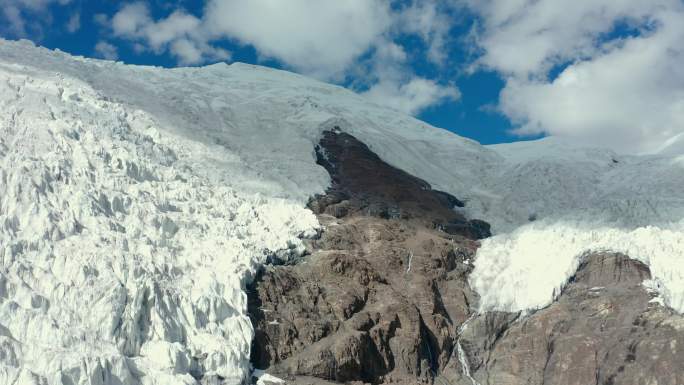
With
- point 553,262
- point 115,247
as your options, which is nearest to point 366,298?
point 553,262

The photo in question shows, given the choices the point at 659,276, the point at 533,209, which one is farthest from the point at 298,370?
the point at 533,209

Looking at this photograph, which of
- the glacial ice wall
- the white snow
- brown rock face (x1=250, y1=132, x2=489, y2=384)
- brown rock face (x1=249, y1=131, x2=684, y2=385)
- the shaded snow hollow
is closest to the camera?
the glacial ice wall

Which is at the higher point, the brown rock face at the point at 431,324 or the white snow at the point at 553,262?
the white snow at the point at 553,262

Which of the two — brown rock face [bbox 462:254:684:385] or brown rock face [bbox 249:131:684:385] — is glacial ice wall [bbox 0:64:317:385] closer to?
brown rock face [bbox 249:131:684:385]

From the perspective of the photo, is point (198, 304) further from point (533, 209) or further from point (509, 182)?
point (509, 182)

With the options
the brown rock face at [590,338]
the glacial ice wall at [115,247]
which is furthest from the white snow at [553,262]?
the glacial ice wall at [115,247]

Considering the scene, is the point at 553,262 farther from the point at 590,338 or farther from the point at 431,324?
the point at 431,324

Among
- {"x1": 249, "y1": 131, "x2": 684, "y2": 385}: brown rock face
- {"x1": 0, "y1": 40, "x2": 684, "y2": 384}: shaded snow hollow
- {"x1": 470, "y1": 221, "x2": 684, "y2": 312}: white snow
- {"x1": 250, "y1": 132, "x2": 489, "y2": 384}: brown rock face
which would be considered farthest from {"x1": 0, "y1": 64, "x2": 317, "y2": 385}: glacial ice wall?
{"x1": 470, "y1": 221, "x2": 684, "y2": 312}: white snow

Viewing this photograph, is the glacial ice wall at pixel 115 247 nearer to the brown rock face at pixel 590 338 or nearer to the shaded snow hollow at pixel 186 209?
the shaded snow hollow at pixel 186 209
